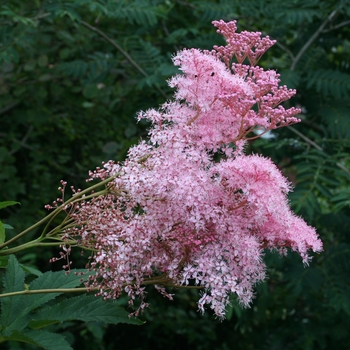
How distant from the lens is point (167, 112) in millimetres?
1358

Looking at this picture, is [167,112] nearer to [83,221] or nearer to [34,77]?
[83,221]

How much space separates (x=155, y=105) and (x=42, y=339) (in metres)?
2.38

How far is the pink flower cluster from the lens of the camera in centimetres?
118

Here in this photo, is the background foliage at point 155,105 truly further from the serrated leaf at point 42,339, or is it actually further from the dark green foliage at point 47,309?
the serrated leaf at point 42,339

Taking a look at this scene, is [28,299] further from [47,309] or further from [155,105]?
[155,105]

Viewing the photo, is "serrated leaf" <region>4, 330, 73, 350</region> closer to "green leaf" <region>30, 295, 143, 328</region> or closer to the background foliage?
"green leaf" <region>30, 295, 143, 328</region>

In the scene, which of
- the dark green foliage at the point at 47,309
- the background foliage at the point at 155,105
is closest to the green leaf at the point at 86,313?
the dark green foliage at the point at 47,309

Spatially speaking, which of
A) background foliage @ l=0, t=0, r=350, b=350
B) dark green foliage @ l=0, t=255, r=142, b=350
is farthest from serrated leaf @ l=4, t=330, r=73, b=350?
background foliage @ l=0, t=0, r=350, b=350

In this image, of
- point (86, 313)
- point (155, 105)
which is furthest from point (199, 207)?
point (155, 105)

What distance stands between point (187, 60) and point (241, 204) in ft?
1.25

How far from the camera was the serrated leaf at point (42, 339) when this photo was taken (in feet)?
3.94

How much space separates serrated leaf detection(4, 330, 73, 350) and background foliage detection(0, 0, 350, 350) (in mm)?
1629

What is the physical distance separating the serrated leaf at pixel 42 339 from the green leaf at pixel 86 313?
0.03 metres

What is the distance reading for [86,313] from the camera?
131 cm
